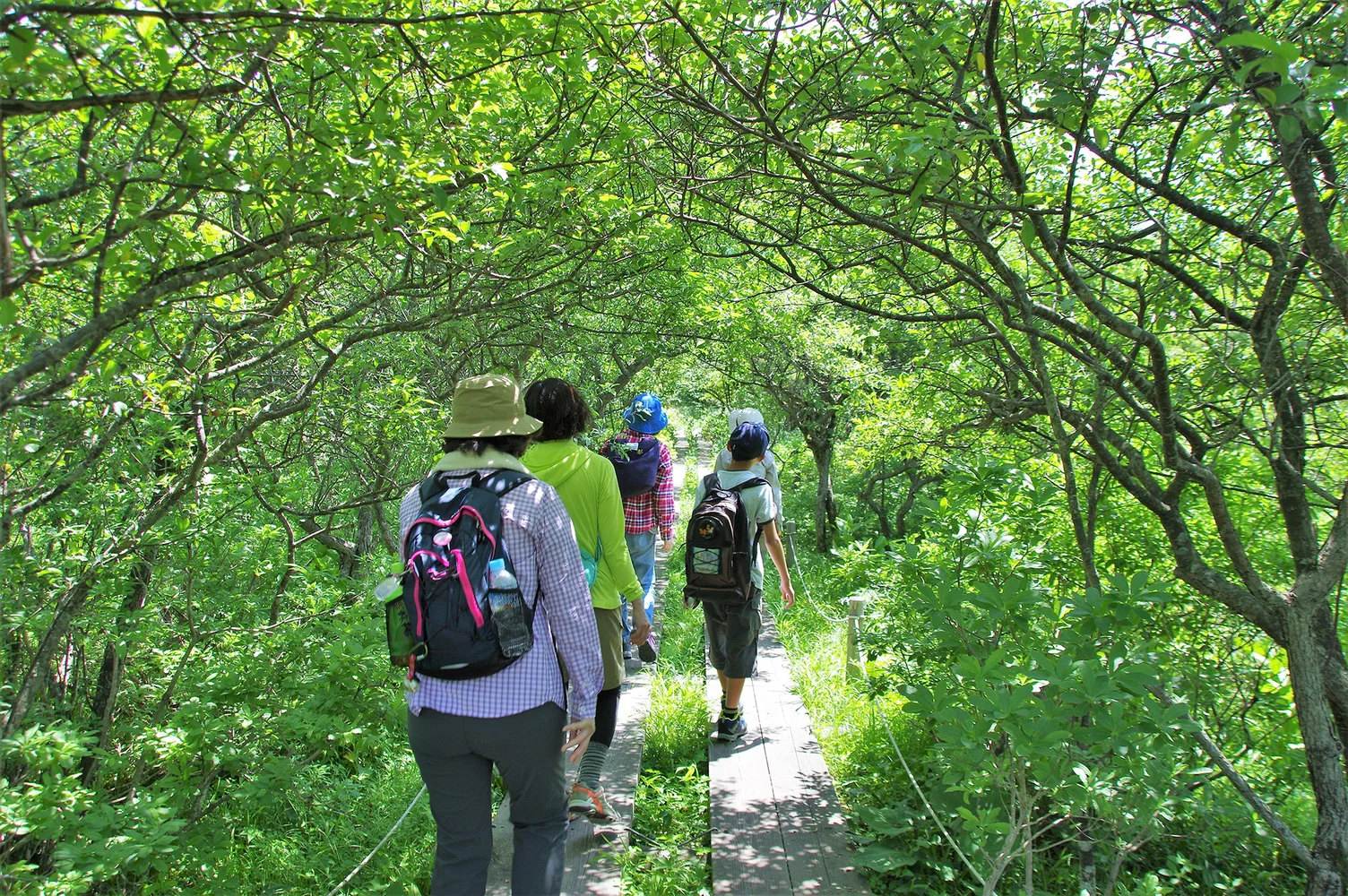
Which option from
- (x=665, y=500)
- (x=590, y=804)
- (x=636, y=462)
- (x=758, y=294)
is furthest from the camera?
(x=665, y=500)

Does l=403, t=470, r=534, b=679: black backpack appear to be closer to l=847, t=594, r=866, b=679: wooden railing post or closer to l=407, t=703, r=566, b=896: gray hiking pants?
l=407, t=703, r=566, b=896: gray hiking pants

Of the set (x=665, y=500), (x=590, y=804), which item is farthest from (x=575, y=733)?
(x=665, y=500)

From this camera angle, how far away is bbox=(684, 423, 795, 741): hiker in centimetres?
422

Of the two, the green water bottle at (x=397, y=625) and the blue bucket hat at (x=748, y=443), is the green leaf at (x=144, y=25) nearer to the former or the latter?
the green water bottle at (x=397, y=625)

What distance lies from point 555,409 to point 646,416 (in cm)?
142

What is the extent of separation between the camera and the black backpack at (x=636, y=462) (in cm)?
485

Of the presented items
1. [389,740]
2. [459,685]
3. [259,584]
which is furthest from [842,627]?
[459,685]

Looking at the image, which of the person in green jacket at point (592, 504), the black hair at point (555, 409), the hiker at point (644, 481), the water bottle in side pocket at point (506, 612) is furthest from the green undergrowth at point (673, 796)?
the black hair at point (555, 409)

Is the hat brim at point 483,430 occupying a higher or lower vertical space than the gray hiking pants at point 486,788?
higher

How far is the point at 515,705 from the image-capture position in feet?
7.54

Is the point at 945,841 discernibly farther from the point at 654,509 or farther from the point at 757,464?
the point at 654,509

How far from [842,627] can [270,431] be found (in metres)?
5.03

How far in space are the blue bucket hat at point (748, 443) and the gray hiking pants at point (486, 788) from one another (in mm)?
2272

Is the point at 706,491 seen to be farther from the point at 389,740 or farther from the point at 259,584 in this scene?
the point at 259,584
